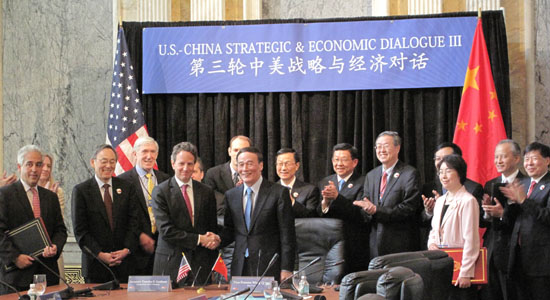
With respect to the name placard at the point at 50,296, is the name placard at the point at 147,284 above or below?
below

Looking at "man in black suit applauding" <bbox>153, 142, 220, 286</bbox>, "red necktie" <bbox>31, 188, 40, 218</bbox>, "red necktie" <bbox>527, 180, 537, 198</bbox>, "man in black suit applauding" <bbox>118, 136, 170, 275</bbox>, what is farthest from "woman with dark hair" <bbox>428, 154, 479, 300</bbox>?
"red necktie" <bbox>31, 188, 40, 218</bbox>

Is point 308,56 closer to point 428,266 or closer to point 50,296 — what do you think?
point 428,266

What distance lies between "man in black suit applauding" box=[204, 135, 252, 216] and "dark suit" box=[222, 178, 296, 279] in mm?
885

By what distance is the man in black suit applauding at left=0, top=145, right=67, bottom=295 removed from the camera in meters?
5.21

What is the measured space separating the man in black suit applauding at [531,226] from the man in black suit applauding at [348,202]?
112cm

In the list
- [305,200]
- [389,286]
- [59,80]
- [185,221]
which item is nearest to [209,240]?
[185,221]

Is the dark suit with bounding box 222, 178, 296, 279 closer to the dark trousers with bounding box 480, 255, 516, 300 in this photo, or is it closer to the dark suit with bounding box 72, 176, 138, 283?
the dark suit with bounding box 72, 176, 138, 283

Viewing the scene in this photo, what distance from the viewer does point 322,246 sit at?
533 cm

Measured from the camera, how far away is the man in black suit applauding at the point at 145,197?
5.76m

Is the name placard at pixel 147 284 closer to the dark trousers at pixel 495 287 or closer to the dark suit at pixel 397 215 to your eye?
the dark suit at pixel 397 215

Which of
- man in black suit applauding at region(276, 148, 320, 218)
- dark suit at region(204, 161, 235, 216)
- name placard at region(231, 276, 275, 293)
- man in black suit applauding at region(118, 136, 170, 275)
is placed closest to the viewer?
name placard at region(231, 276, 275, 293)

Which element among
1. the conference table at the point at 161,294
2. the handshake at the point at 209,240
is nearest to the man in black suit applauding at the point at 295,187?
the handshake at the point at 209,240

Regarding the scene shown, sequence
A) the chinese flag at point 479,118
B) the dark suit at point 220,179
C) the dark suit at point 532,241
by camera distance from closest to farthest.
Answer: the dark suit at point 532,241
the dark suit at point 220,179
the chinese flag at point 479,118

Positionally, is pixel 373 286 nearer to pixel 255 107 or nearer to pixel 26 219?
pixel 26 219
